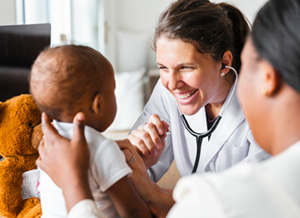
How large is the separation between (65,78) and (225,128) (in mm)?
731

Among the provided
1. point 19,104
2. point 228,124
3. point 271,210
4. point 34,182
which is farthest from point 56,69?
point 228,124

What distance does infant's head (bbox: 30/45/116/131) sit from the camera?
831mm

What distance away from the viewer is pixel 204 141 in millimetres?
1433

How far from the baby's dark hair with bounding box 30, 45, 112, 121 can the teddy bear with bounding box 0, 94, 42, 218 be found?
215 millimetres

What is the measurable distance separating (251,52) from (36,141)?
0.66 m

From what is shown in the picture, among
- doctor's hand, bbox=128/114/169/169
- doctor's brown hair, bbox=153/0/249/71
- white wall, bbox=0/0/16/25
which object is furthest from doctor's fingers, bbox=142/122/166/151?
white wall, bbox=0/0/16/25

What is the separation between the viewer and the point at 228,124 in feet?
4.54

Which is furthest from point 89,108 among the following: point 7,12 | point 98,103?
point 7,12

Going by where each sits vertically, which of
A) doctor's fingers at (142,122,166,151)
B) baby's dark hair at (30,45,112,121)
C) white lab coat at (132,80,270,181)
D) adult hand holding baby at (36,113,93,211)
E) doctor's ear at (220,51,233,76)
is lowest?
white lab coat at (132,80,270,181)

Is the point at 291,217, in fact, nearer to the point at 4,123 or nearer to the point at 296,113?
the point at 296,113

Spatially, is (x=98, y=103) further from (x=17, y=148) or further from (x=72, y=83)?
(x=17, y=148)

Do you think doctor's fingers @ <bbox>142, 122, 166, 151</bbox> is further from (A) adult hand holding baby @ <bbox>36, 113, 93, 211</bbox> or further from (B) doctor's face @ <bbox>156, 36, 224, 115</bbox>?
(A) adult hand holding baby @ <bbox>36, 113, 93, 211</bbox>

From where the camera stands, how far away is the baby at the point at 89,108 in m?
0.83

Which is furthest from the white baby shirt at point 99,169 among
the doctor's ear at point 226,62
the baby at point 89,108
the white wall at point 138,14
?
the white wall at point 138,14
